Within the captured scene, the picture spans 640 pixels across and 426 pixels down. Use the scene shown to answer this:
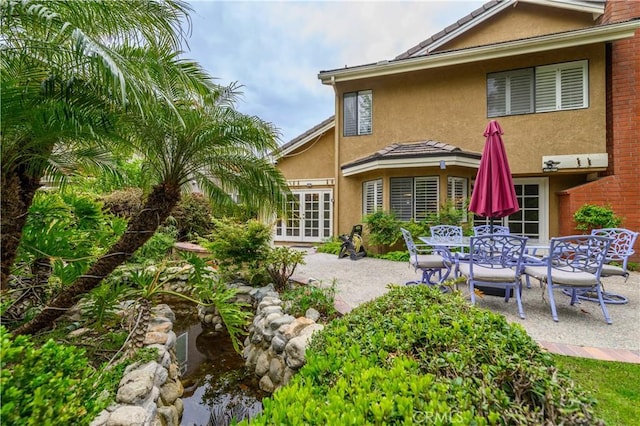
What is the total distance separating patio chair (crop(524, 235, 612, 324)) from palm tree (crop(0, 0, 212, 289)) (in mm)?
5950

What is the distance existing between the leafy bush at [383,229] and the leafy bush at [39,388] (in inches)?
372

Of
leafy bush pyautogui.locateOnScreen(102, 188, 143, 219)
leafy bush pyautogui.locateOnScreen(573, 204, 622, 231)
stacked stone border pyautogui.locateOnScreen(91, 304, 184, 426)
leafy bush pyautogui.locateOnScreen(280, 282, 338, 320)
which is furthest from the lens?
leafy bush pyautogui.locateOnScreen(102, 188, 143, 219)

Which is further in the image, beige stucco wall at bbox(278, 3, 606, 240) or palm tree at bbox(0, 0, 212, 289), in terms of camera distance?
beige stucco wall at bbox(278, 3, 606, 240)

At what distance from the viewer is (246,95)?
Answer: 479cm

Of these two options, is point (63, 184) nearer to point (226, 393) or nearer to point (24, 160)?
point (24, 160)

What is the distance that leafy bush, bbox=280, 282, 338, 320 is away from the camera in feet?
15.8

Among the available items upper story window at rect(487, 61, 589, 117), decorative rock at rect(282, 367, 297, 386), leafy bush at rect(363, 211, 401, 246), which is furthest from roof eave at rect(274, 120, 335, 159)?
decorative rock at rect(282, 367, 297, 386)

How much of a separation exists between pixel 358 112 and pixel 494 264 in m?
9.25

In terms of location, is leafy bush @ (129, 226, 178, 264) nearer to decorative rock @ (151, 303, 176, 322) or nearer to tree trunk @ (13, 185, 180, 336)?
decorative rock @ (151, 303, 176, 322)

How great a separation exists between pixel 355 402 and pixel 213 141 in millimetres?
3587

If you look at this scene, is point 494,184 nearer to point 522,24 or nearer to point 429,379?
point 429,379

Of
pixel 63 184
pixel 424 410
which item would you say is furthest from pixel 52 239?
pixel 424 410

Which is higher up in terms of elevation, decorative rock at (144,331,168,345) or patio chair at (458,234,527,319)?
patio chair at (458,234,527,319)

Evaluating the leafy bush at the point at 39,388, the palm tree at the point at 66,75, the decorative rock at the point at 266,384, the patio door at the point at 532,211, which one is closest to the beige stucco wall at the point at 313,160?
the patio door at the point at 532,211
